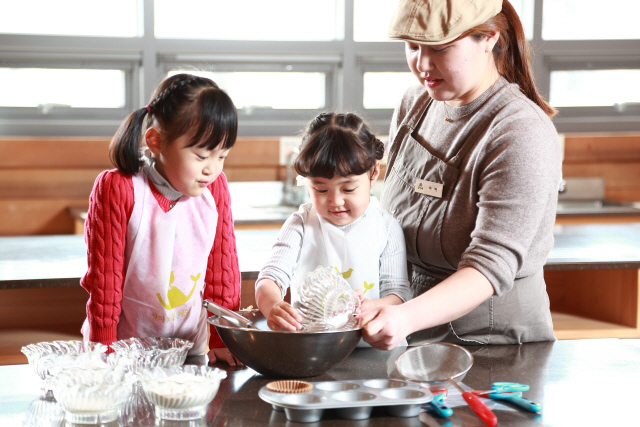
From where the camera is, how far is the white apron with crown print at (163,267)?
1.31m

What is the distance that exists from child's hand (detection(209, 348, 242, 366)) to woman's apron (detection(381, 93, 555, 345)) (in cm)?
46

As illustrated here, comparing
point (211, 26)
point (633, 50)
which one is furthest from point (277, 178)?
point (633, 50)

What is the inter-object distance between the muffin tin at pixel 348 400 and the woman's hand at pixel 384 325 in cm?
10

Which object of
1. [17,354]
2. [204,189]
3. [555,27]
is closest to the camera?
[204,189]

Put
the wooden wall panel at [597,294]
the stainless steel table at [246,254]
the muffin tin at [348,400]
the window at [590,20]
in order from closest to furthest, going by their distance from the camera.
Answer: the muffin tin at [348,400] < the stainless steel table at [246,254] < the wooden wall panel at [597,294] < the window at [590,20]

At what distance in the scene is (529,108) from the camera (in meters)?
1.37

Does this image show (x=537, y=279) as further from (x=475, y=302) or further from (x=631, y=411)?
(x=631, y=411)

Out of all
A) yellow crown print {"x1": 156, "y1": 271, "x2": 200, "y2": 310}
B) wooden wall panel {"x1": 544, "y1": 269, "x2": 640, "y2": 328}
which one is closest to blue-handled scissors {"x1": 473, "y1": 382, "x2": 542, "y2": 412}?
yellow crown print {"x1": 156, "y1": 271, "x2": 200, "y2": 310}

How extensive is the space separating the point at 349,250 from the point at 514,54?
524 millimetres

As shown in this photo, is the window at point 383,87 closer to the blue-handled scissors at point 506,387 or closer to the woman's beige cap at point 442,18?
the woman's beige cap at point 442,18

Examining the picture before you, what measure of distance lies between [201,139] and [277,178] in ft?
8.15

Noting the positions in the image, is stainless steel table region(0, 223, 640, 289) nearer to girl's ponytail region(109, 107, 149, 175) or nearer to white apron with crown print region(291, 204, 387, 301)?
white apron with crown print region(291, 204, 387, 301)

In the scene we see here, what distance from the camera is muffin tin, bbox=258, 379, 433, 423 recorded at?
96 cm

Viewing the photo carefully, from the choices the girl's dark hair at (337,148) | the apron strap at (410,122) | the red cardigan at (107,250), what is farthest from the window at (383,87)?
the red cardigan at (107,250)
